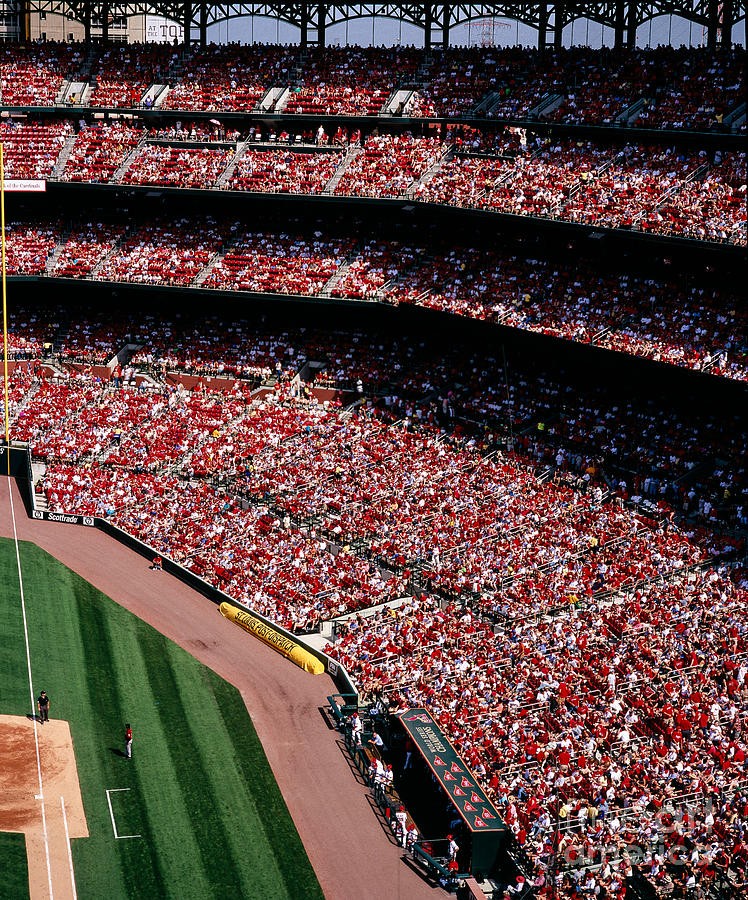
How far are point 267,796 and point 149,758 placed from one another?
319 cm

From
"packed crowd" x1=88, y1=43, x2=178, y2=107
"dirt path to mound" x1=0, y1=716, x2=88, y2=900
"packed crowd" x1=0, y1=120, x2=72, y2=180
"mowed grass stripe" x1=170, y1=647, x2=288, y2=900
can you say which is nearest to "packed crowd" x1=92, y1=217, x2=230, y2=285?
"packed crowd" x1=0, y1=120, x2=72, y2=180

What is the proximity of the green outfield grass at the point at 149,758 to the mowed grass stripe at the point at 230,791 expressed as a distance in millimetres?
27

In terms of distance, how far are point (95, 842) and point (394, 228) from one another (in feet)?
105

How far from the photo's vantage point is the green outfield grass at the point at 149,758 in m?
23.9

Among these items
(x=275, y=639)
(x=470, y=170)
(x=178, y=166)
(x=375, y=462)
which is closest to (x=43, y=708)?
(x=275, y=639)

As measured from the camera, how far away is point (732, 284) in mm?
38656

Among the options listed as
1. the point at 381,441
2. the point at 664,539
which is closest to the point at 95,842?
the point at 664,539

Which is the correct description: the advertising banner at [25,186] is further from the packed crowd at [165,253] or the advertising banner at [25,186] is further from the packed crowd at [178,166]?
the packed crowd at [165,253]

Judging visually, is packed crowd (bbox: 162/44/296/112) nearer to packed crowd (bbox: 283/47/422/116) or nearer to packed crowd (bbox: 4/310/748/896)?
packed crowd (bbox: 283/47/422/116)

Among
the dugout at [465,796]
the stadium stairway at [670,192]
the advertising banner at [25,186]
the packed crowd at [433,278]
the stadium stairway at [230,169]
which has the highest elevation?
the stadium stairway at [230,169]

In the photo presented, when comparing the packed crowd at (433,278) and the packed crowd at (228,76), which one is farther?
the packed crowd at (228,76)

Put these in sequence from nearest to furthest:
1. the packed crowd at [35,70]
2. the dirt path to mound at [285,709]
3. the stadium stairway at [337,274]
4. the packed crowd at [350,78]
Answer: the dirt path to mound at [285,709] < the stadium stairway at [337,274] < the packed crowd at [350,78] < the packed crowd at [35,70]

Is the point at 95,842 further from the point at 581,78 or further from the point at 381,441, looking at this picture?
the point at 581,78

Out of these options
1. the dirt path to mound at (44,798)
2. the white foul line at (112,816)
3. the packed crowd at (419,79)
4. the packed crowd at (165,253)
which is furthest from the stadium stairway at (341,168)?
the white foul line at (112,816)
